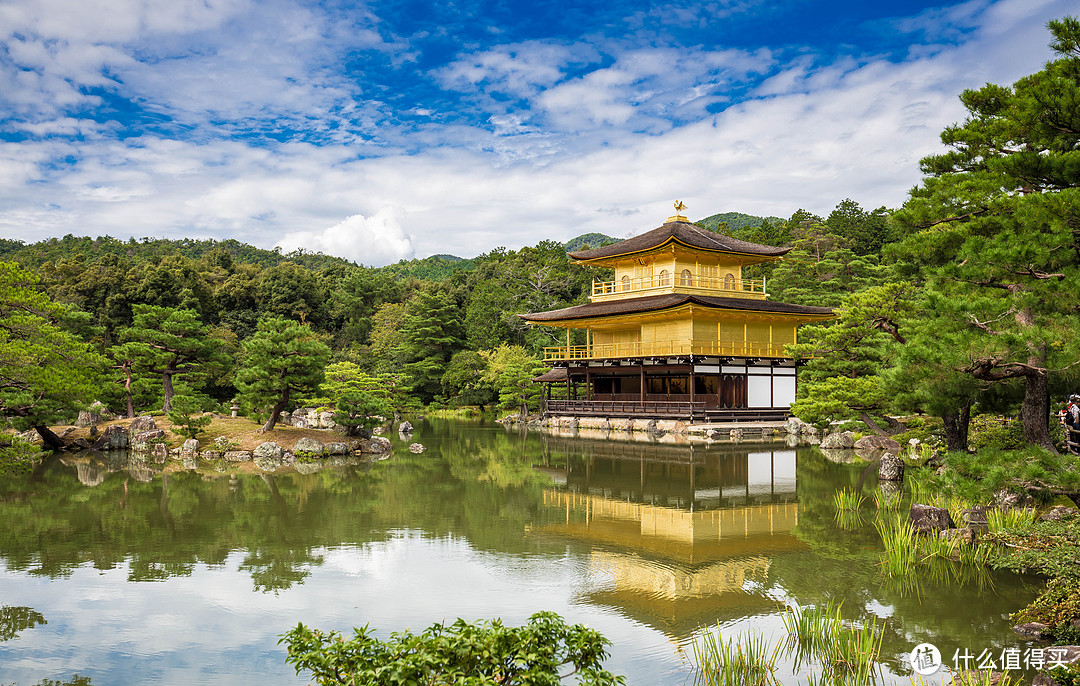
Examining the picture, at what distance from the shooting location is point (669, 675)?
505cm

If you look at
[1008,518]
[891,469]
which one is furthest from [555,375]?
[1008,518]

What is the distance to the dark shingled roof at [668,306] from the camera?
1027 inches

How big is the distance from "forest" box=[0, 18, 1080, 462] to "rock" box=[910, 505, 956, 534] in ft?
4.22

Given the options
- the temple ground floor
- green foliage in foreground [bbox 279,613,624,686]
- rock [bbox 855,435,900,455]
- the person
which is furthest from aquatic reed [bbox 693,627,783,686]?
the temple ground floor

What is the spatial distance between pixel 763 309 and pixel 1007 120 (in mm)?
18637

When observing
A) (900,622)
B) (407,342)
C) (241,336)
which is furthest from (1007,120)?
(241,336)

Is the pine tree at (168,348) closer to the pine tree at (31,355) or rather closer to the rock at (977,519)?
the pine tree at (31,355)

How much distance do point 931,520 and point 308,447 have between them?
52.7 ft

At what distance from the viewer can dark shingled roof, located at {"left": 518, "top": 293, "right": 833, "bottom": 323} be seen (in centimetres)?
2608

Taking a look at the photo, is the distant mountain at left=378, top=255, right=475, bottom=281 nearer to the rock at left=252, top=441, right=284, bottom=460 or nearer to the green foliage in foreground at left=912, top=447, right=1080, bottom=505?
the rock at left=252, top=441, right=284, bottom=460

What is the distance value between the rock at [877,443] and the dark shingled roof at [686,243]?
1092 cm

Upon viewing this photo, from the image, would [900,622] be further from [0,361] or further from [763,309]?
[763,309]

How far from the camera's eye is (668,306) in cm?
2609

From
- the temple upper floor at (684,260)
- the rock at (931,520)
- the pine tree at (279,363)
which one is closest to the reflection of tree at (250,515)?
the pine tree at (279,363)
